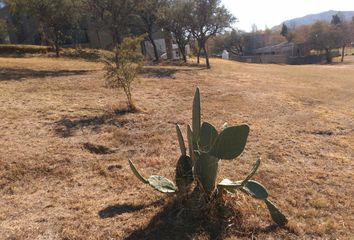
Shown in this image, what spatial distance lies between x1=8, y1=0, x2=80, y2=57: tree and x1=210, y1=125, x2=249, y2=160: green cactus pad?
23017 millimetres

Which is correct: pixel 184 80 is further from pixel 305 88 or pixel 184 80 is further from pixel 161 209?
pixel 161 209

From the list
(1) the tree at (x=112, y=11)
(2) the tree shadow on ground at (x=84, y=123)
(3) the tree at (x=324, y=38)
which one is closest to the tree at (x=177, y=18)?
(1) the tree at (x=112, y=11)

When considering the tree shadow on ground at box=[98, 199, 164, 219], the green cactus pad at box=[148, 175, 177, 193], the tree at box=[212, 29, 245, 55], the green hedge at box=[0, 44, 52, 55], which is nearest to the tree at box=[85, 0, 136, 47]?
the green hedge at box=[0, 44, 52, 55]

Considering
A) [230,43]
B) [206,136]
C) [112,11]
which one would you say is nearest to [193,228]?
[206,136]

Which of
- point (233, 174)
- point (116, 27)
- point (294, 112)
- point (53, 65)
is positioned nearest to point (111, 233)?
point (233, 174)

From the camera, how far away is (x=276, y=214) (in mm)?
4977

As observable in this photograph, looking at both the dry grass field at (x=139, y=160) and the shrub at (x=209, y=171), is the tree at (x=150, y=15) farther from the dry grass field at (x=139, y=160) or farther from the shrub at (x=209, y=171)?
the shrub at (x=209, y=171)

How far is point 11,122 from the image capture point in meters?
9.07

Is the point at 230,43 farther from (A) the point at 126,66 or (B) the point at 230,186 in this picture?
(B) the point at 230,186

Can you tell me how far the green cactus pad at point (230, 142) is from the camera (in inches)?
179

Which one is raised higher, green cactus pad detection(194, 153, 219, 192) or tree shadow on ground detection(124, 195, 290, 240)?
green cactus pad detection(194, 153, 219, 192)

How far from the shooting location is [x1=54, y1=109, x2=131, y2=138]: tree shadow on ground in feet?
28.8

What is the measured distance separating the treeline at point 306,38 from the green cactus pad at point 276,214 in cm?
3175

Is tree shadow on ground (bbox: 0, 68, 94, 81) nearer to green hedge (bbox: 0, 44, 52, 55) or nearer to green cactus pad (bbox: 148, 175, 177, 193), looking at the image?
green hedge (bbox: 0, 44, 52, 55)
